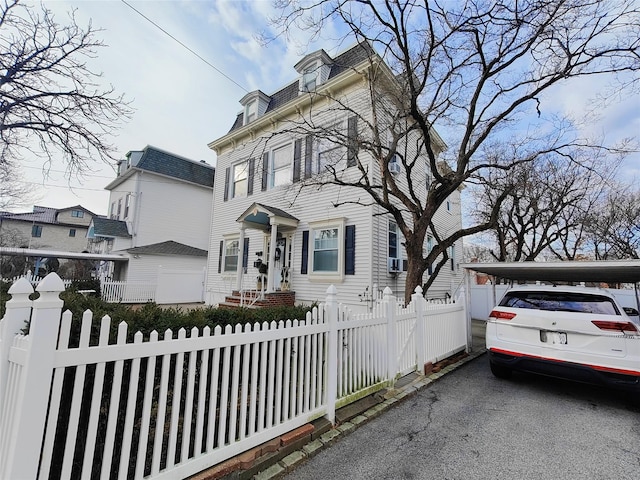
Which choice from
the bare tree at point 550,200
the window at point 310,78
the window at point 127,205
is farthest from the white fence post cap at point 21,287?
the window at point 127,205

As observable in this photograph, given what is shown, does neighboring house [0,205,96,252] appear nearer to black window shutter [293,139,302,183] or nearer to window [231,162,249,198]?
window [231,162,249,198]

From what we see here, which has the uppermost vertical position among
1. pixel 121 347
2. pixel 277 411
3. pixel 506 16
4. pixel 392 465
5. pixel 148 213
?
pixel 506 16

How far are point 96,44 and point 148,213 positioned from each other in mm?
12378

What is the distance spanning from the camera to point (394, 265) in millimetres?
9367

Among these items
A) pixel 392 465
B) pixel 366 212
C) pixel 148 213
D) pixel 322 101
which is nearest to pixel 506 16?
pixel 366 212

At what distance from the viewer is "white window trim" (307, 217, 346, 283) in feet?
Answer: 29.8

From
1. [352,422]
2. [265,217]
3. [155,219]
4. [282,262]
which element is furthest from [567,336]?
[155,219]

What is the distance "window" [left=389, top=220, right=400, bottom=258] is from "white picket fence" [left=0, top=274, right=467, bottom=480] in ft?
17.8

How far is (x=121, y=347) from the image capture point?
192cm

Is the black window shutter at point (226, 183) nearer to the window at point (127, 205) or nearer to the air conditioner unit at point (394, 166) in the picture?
the air conditioner unit at point (394, 166)

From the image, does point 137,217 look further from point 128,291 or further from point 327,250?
point 327,250

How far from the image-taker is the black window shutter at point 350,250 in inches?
351

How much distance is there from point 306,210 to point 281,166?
2.41 m

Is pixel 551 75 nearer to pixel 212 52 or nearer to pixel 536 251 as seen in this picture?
pixel 212 52
